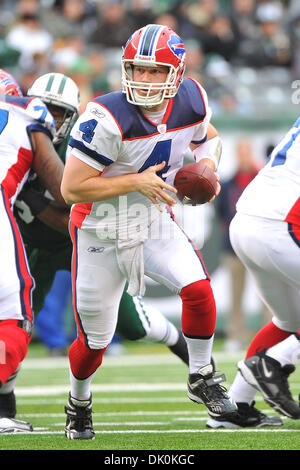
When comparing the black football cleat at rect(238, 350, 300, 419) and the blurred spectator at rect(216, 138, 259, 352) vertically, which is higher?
the black football cleat at rect(238, 350, 300, 419)

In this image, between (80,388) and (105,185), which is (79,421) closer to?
(80,388)

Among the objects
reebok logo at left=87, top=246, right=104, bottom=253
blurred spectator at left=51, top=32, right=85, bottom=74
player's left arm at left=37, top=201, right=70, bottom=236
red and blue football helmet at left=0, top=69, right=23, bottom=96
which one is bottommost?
blurred spectator at left=51, top=32, right=85, bottom=74

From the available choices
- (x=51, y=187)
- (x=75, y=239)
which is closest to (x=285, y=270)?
(x=75, y=239)

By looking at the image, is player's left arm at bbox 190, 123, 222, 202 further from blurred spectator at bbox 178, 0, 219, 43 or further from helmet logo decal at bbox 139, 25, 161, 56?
blurred spectator at bbox 178, 0, 219, 43

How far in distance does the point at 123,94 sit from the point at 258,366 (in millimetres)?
1404

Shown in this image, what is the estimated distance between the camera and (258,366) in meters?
4.17

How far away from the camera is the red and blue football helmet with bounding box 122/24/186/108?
370cm

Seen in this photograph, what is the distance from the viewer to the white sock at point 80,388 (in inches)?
162

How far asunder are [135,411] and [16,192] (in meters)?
1.54

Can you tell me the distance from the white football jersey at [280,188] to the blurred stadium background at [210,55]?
15.7 feet

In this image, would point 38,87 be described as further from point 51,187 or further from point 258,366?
point 258,366

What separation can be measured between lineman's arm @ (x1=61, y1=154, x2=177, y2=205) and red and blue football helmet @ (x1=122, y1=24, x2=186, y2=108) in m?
0.32

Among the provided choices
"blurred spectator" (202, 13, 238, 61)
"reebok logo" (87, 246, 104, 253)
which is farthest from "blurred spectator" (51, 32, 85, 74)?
"reebok logo" (87, 246, 104, 253)

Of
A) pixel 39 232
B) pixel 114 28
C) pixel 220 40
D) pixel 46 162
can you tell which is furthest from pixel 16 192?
pixel 220 40
